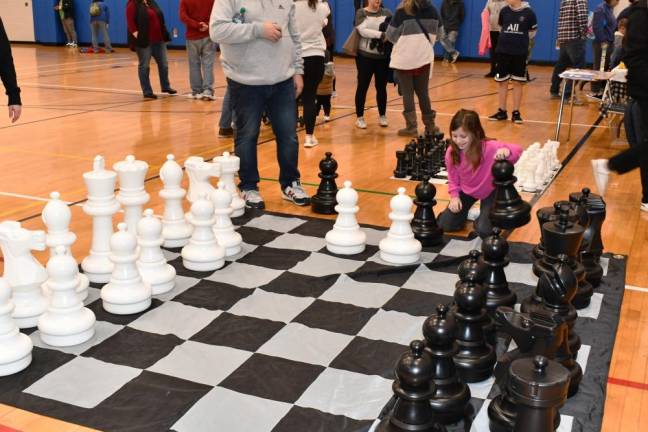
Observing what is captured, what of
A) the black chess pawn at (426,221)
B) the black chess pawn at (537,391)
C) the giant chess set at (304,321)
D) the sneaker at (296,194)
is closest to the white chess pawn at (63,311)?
the giant chess set at (304,321)

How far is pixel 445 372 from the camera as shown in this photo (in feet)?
5.86

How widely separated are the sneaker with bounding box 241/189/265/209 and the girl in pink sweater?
0.95 meters

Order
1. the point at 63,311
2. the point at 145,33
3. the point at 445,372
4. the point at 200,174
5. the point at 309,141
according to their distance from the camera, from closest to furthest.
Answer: the point at 445,372 < the point at 63,311 < the point at 200,174 < the point at 309,141 < the point at 145,33

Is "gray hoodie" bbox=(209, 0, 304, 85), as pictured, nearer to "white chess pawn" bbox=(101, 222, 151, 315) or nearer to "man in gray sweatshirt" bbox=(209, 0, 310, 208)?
"man in gray sweatshirt" bbox=(209, 0, 310, 208)

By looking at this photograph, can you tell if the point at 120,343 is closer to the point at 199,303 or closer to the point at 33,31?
the point at 199,303

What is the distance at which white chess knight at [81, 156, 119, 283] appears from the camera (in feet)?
8.62

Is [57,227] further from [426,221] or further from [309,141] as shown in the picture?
[309,141]

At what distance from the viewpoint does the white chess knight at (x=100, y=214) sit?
263 cm

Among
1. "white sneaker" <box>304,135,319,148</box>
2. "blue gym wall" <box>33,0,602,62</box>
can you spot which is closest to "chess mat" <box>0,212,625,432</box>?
"white sneaker" <box>304,135,319,148</box>

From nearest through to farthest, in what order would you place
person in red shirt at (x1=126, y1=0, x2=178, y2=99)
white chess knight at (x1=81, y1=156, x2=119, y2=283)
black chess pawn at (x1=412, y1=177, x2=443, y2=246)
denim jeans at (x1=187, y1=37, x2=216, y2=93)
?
1. white chess knight at (x1=81, y1=156, x2=119, y2=283)
2. black chess pawn at (x1=412, y1=177, x2=443, y2=246)
3. denim jeans at (x1=187, y1=37, x2=216, y2=93)
4. person in red shirt at (x1=126, y1=0, x2=178, y2=99)

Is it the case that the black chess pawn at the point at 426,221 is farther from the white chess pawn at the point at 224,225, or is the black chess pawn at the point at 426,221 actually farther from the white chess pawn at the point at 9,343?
the white chess pawn at the point at 9,343

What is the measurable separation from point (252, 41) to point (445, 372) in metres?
2.23

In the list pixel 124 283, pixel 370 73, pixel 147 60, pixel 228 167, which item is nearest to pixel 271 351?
pixel 124 283

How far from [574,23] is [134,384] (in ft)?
23.1
